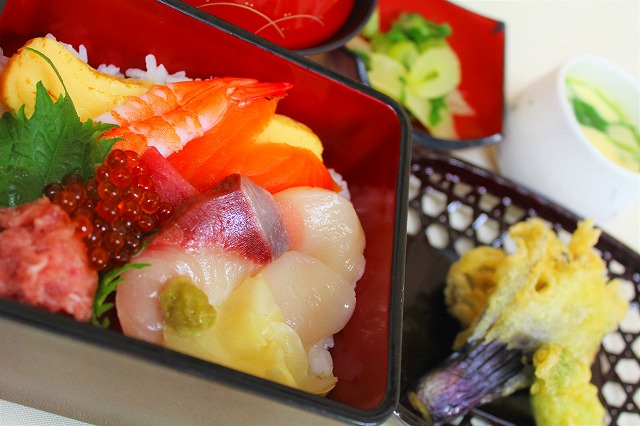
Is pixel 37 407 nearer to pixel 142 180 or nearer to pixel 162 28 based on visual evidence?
pixel 142 180

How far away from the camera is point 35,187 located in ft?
2.61

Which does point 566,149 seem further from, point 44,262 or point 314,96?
point 44,262

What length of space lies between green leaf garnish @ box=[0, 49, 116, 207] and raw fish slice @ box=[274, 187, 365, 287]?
10.6 inches

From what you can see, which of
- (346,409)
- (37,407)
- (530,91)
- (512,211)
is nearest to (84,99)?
(37,407)

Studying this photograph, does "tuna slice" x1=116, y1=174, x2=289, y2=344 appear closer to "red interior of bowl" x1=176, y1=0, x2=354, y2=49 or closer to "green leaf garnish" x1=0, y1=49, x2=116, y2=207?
"green leaf garnish" x1=0, y1=49, x2=116, y2=207

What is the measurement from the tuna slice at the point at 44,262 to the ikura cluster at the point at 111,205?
3 centimetres

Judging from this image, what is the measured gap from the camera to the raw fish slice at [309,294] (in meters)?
0.87

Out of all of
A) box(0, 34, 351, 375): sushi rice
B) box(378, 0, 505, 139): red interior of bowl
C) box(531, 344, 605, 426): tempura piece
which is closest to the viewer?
box(0, 34, 351, 375): sushi rice

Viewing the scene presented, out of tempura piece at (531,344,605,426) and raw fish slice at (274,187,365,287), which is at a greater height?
raw fish slice at (274,187,365,287)

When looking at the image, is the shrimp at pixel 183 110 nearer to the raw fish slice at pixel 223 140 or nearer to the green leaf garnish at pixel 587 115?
the raw fish slice at pixel 223 140

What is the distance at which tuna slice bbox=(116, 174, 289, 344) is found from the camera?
75 cm

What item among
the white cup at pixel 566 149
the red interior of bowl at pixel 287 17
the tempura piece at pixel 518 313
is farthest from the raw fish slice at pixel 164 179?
the white cup at pixel 566 149

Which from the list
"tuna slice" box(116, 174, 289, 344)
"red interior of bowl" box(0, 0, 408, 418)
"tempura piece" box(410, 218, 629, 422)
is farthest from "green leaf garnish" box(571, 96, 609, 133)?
"tuna slice" box(116, 174, 289, 344)

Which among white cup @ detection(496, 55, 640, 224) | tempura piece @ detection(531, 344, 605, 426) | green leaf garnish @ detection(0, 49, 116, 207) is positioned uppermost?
green leaf garnish @ detection(0, 49, 116, 207)
